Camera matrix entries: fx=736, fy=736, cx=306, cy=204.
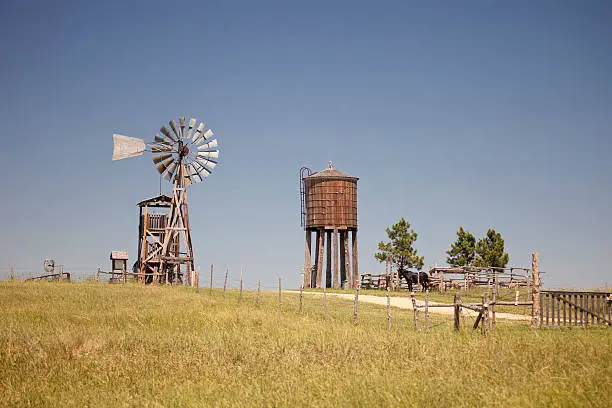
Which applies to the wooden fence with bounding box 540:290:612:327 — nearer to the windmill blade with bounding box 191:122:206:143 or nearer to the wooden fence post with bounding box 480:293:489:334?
the wooden fence post with bounding box 480:293:489:334

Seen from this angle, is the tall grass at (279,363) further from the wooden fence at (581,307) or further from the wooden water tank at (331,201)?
the wooden water tank at (331,201)

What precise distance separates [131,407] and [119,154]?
138ft

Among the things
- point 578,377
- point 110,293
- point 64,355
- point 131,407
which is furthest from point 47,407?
point 110,293

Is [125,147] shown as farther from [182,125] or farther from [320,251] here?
[320,251]

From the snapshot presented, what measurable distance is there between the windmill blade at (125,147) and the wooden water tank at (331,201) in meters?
13.0

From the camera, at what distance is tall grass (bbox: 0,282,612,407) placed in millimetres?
13188

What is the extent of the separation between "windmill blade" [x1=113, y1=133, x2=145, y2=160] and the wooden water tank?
42.6 ft

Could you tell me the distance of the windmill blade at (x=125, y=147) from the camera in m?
53.8

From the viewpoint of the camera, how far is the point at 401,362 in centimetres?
1666

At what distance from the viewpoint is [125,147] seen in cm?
5422

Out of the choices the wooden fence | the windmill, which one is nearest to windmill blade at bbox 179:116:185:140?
the windmill

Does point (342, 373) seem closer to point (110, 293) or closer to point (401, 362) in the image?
point (401, 362)

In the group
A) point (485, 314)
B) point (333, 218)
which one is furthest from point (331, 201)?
point (485, 314)

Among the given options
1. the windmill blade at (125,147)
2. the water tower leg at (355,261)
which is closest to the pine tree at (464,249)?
the water tower leg at (355,261)
